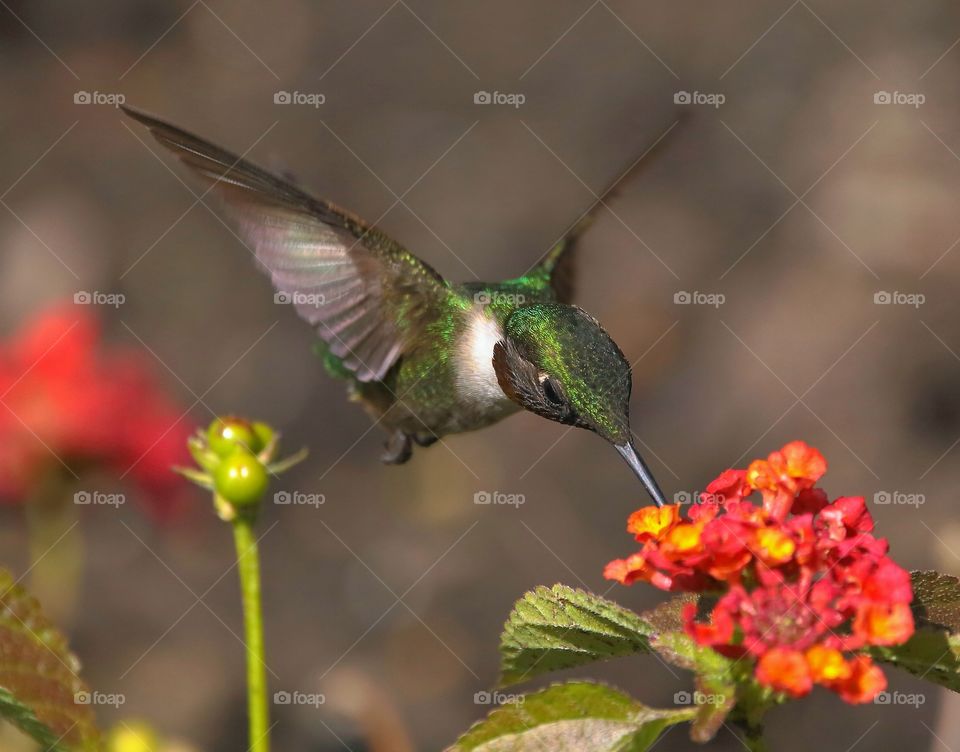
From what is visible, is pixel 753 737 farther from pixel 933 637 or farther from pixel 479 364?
pixel 479 364

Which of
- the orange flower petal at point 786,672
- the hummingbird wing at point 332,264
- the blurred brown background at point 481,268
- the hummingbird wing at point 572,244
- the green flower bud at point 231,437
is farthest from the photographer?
the blurred brown background at point 481,268

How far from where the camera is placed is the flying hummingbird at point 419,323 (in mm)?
2074

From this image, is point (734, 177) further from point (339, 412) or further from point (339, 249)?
point (339, 249)

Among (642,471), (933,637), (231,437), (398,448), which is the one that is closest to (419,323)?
(398,448)

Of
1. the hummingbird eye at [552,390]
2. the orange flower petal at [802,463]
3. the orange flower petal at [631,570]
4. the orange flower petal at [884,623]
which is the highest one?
the hummingbird eye at [552,390]

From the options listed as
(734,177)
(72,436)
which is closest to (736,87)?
(734,177)

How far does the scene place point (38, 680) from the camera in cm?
149

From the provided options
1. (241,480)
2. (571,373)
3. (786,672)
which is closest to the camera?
(786,672)

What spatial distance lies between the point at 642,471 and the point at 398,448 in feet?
3.62

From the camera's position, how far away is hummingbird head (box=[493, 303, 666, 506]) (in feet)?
6.73

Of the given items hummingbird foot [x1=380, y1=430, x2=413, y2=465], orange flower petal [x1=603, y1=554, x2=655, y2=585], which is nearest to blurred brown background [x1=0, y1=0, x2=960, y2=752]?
hummingbird foot [x1=380, y1=430, x2=413, y2=465]

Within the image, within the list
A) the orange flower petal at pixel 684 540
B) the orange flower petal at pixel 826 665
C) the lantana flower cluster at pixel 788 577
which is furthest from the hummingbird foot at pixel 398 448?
the orange flower petal at pixel 826 665

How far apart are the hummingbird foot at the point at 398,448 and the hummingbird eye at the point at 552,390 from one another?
81cm

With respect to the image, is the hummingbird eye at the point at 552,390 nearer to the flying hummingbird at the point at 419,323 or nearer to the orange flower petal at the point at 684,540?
the flying hummingbird at the point at 419,323
